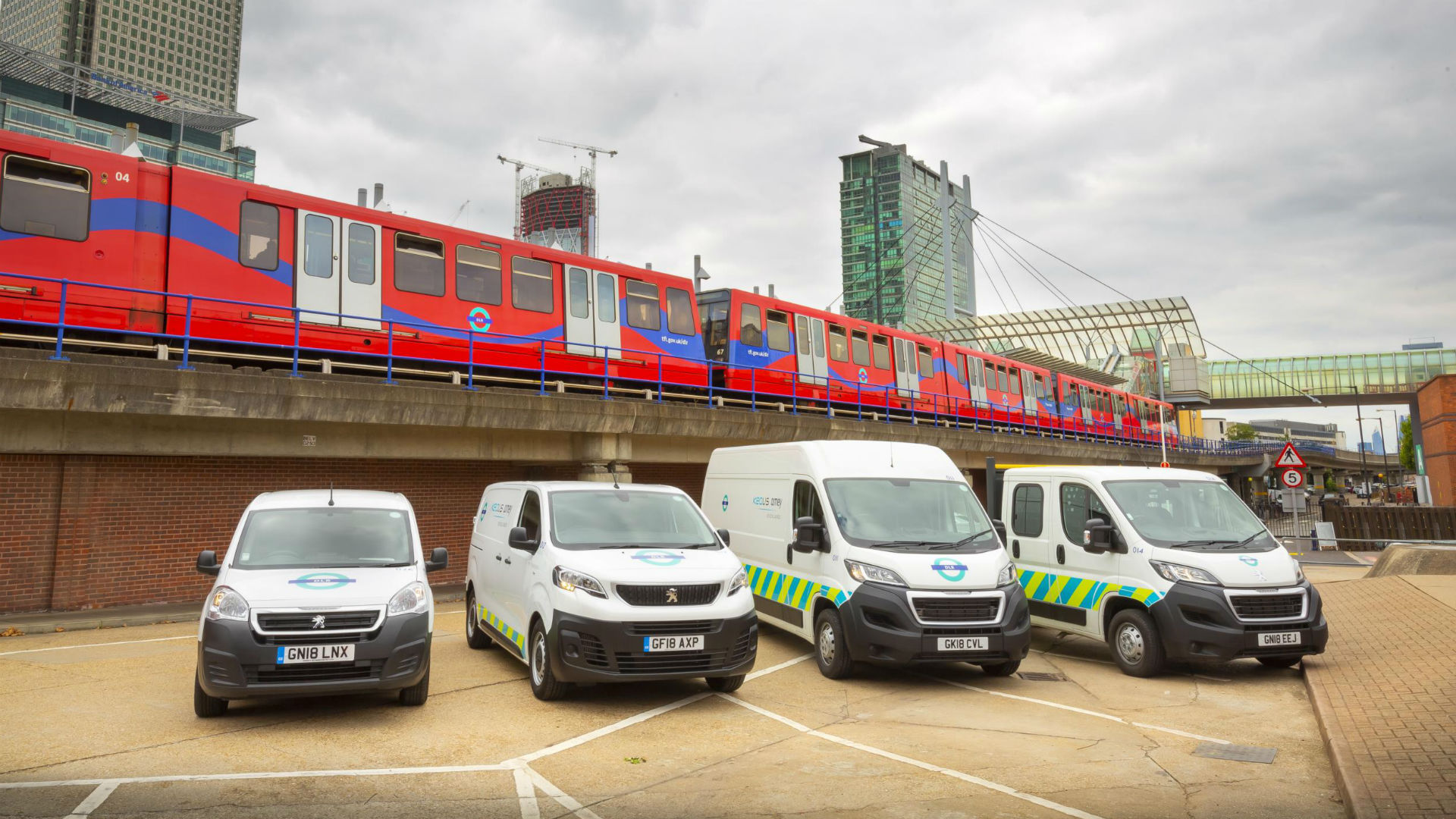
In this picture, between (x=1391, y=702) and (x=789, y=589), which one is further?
(x=789, y=589)

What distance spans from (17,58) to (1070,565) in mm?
113800

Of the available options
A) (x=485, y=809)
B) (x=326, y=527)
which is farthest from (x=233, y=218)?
(x=485, y=809)

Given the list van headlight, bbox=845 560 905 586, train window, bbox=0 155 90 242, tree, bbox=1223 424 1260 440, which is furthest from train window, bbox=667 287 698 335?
tree, bbox=1223 424 1260 440

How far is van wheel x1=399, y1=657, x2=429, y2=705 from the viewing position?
6941 mm

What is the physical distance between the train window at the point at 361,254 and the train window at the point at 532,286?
8.47ft

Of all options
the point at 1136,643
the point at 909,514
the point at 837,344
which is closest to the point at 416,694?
the point at 909,514

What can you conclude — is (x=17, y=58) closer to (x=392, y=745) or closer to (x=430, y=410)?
(x=430, y=410)

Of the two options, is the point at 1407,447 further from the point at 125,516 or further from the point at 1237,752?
the point at 125,516

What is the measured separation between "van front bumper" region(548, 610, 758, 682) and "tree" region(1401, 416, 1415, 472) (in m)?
86.2

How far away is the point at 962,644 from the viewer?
26.5ft

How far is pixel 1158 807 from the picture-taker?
5070 millimetres

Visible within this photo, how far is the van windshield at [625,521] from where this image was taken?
7.82m

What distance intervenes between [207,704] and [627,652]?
3.08 metres

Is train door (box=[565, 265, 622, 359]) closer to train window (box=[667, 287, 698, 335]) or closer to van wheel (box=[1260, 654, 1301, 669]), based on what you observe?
train window (box=[667, 287, 698, 335])
